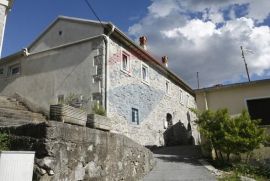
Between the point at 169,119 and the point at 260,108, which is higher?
the point at 169,119

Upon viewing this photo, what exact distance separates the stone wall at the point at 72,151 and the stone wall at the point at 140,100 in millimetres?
6172

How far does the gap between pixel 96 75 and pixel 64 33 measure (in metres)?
3.85

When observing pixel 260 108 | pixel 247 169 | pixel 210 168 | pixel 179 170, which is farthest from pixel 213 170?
pixel 260 108

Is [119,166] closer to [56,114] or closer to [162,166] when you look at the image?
[56,114]

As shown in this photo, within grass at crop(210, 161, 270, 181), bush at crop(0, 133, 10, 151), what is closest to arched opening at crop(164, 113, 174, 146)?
grass at crop(210, 161, 270, 181)

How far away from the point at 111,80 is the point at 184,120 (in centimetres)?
1098

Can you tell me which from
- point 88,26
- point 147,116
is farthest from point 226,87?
point 88,26

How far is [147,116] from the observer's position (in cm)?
1625

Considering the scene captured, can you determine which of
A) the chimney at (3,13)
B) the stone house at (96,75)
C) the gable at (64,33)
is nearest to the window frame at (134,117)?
the stone house at (96,75)

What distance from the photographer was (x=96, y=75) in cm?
1310

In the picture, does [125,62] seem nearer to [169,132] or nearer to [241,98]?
[241,98]

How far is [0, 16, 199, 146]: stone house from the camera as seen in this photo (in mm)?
13219

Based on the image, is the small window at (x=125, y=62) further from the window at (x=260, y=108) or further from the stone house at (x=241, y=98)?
the window at (x=260, y=108)

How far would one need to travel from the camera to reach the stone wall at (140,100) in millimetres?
13406
